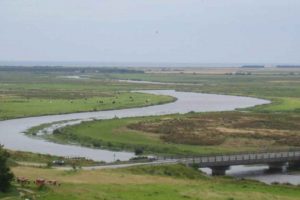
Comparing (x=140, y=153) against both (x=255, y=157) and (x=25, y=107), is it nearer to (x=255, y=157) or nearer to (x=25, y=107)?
(x=255, y=157)

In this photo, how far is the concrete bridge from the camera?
177 ft

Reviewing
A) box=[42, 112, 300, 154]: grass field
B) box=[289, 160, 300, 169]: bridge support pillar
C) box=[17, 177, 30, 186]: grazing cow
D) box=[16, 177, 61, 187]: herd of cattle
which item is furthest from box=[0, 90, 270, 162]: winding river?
box=[17, 177, 30, 186]: grazing cow

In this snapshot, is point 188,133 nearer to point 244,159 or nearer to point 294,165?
point 294,165

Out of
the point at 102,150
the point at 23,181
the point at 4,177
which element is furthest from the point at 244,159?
the point at 4,177

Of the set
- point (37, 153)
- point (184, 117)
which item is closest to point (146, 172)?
point (37, 153)

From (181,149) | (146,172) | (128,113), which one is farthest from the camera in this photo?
(128,113)

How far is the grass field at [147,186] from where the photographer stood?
3625 centimetres

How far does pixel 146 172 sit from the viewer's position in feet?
159

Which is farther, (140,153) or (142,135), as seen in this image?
(142,135)

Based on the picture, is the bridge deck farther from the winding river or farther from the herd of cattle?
the herd of cattle

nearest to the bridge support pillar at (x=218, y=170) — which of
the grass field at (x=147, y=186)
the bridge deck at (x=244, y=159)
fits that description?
the bridge deck at (x=244, y=159)

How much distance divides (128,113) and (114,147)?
37883mm

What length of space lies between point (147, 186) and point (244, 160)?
60.5 feet

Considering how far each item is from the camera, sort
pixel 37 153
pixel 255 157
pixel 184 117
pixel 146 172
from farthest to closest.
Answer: pixel 184 117 < pixel 37 153 < pixel 255 157 < pixel 146 172
